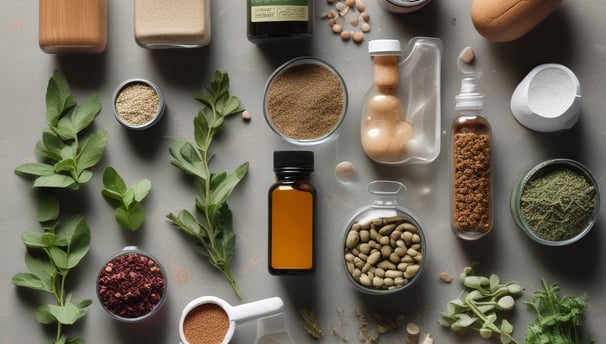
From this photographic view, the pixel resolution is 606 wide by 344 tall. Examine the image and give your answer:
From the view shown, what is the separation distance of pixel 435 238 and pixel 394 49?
15.3 inches

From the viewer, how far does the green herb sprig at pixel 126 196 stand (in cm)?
134

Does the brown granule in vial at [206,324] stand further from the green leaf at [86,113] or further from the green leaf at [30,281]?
the green leaf at [86,113]

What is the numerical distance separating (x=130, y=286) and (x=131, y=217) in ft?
0.46

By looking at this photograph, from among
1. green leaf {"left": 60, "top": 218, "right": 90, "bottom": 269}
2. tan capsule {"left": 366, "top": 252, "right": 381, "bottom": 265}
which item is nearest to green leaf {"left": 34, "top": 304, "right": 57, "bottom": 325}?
green leaf {"left": 60, "top": 218, "right": 90, "bottom": 269}

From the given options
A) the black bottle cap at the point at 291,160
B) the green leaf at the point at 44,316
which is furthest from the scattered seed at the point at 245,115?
the green leaf at the point at 44,316

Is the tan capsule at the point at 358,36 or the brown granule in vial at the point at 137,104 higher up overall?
the tan capsule at the point at 358,36

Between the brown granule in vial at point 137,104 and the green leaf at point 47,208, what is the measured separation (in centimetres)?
23

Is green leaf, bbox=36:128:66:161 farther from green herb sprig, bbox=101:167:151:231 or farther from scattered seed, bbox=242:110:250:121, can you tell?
scattered seed, bbox=242:110:250:121

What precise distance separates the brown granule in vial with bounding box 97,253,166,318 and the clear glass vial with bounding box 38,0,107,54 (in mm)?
432

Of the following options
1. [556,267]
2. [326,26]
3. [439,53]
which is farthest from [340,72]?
[556,267]

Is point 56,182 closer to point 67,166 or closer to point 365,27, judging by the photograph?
point 67,166

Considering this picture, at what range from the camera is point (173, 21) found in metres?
1.29

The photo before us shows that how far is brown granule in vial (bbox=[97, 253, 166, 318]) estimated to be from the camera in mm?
1288

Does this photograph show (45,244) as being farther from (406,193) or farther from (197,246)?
(406,193)
